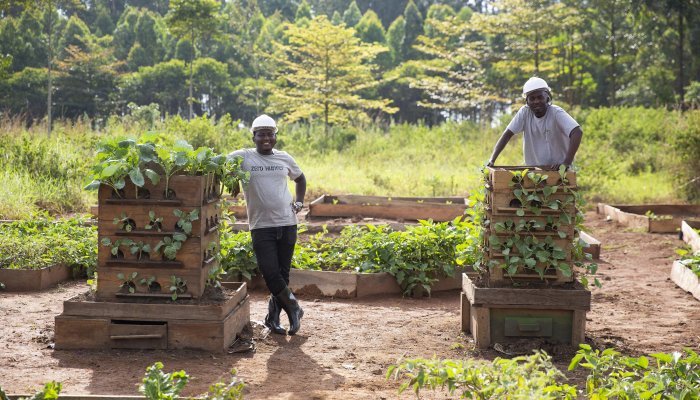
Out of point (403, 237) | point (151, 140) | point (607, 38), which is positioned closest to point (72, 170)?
point (403, 237)

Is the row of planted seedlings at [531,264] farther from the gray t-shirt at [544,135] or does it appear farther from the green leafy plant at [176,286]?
the green leafy plant at [176,286]

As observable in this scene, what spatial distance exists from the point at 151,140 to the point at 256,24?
5273 cm

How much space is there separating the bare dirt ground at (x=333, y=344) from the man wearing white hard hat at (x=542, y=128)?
60.0 inches

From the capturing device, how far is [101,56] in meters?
42.8

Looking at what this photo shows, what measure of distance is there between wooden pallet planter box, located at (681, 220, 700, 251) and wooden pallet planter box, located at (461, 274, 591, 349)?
4.43m

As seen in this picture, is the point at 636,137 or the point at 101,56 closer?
the point at 636,137

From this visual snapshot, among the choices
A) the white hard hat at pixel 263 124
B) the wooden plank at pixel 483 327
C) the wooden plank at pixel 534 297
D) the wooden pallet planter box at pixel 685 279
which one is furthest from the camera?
the wooden pallet planter box at pixel 685 279

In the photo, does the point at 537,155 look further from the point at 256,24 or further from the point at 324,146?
the point at 256,24

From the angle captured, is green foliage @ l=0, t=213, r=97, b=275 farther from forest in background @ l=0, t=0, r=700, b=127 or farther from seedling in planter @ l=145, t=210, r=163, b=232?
forest in background @ l=0, t=0, r=700, b=127

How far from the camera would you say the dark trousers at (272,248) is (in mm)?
6617

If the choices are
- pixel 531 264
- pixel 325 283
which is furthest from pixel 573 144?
pixel 325 283

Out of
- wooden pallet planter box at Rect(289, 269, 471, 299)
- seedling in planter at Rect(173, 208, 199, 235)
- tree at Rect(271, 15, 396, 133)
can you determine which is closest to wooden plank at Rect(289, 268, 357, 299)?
wooden pallet planter box at Rect(289, 269, 471, 299)

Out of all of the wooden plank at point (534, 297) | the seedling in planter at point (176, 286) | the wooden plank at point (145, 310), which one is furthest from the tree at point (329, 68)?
the wooden plank at point (145, 310)

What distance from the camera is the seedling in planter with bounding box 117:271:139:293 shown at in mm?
6051
